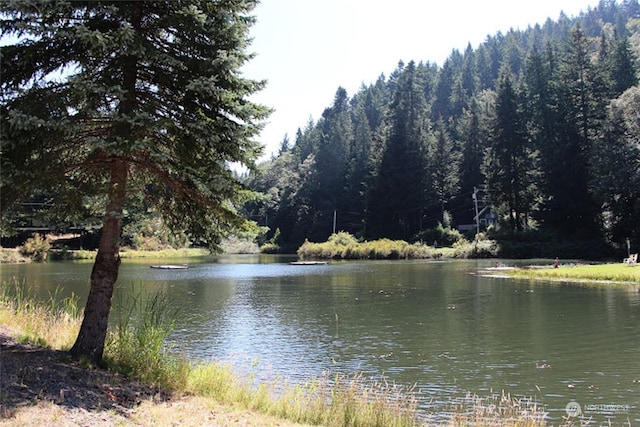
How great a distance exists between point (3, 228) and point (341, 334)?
11998 millimetres

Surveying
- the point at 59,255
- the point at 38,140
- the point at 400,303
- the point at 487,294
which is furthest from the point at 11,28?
the point at 59,255

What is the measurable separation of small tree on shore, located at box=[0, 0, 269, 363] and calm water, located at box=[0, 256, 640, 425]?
13.8 feet

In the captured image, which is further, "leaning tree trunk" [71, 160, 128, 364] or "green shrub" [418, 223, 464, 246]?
"green shrub" [418, 223, 464, 246]

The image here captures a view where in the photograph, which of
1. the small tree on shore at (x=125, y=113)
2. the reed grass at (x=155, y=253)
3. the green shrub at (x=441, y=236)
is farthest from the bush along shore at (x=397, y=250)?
the small tree on shore at (x=125, y=113)

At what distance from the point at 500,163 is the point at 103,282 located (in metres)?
71.5

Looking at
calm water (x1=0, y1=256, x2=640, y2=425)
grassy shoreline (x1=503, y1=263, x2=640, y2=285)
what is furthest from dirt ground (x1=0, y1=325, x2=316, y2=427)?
grassy shoreline (x1=503, y1=263, x2=640, y2=285)

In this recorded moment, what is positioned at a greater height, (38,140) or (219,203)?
(38,140)

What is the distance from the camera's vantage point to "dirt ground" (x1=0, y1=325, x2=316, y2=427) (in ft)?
21.5

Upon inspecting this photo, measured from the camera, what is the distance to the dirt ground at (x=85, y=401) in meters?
6.54

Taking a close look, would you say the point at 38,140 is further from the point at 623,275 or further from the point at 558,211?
the point at 558,211

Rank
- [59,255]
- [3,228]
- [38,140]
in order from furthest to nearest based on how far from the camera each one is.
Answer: [59,255]
[3,228]
[38,140]

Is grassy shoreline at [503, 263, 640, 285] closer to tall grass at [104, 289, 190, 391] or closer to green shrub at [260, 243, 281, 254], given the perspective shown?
tall grass at [104, 289, 190, 391]

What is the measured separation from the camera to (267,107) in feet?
34.0

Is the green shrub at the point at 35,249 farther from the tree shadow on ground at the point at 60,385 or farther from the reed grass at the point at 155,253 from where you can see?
the tree shadow on ground at the point at 60,385
